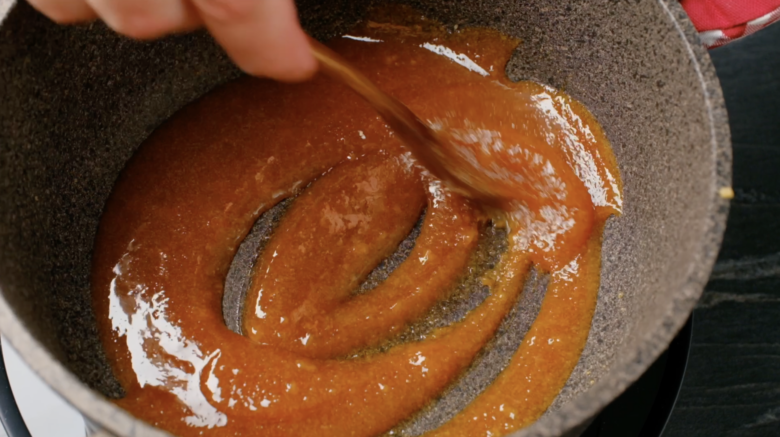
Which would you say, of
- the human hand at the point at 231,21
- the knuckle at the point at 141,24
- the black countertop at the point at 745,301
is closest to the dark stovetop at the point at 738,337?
the black countertop at the point at 745,301

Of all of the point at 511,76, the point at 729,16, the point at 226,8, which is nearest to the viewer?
the point at 226,8

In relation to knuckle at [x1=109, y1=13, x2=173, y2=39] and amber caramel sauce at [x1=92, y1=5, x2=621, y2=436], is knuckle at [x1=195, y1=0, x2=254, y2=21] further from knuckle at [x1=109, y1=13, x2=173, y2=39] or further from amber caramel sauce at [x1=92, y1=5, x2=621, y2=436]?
amber caramel sauce at [x1=92, y1=5, x2=621, y2=436]

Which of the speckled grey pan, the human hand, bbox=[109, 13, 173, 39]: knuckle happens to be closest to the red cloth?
the speckled grey pan

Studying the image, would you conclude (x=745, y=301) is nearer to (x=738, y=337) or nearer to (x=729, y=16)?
(x=738, y=337)

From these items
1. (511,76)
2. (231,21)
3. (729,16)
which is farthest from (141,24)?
(729,16)

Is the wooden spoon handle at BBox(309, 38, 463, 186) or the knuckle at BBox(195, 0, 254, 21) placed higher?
the knuckle at BBox(195, 0, 254, 21)

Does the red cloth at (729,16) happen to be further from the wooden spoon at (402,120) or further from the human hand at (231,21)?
the human hand at (231,21)

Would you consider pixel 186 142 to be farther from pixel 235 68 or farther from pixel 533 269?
pixel 533 269
